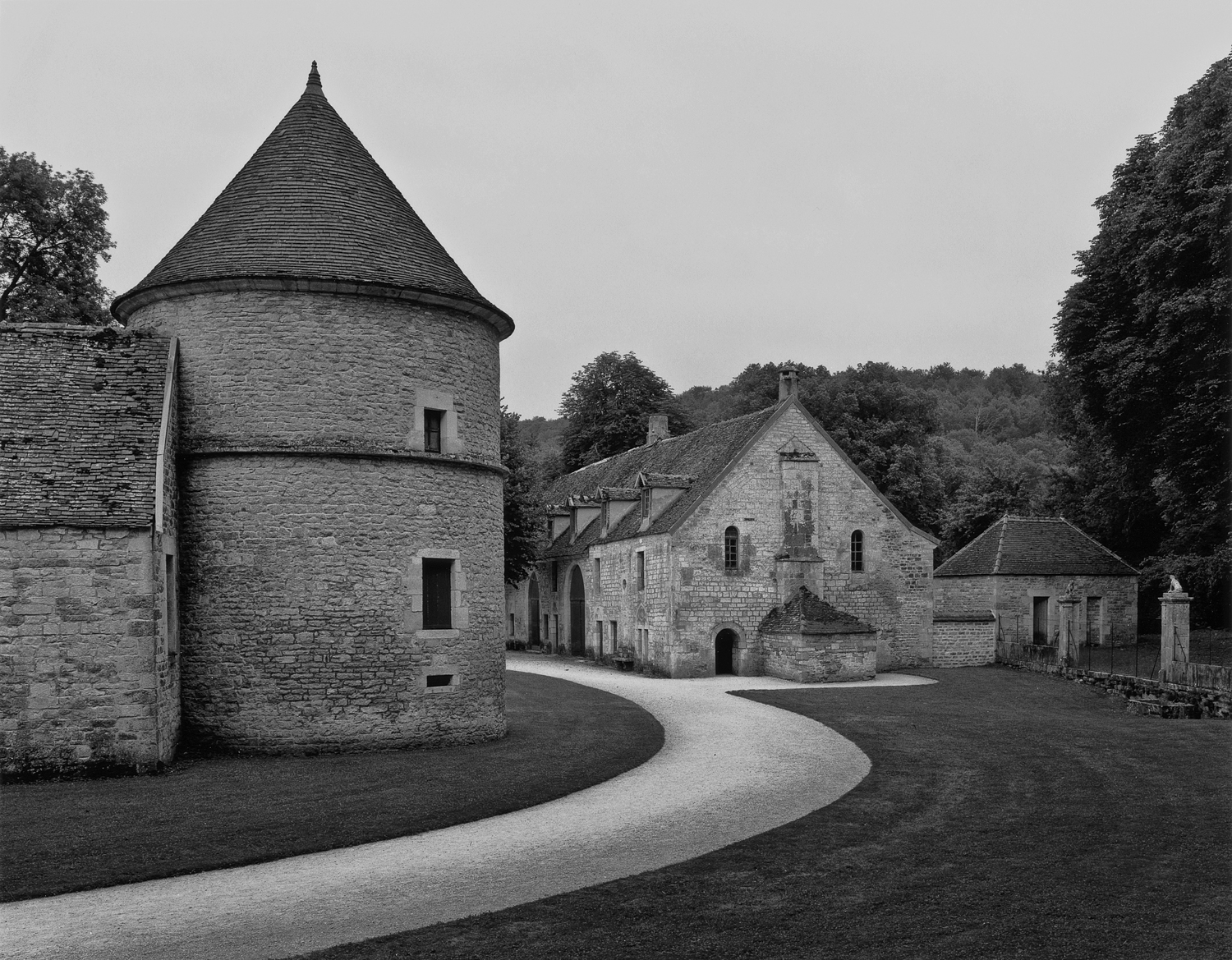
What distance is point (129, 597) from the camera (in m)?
14.6

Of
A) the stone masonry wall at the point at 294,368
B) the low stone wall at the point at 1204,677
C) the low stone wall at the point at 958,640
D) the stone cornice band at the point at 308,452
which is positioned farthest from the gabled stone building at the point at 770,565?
the stone masonry wall at the point at 294,368

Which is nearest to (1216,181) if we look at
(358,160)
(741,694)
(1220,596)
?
(1220,596)

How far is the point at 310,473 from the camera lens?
1703 cm

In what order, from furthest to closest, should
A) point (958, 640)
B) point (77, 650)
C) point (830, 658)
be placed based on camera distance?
point (958, 640) → point (830, 658) → point (77, 650)

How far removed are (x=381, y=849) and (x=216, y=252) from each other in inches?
419

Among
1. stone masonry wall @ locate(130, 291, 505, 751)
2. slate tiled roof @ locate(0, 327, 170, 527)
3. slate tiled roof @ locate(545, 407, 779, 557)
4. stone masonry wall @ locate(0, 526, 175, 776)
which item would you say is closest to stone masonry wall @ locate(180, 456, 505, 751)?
stone masonry wall @ locate(130, 291, 505, 751)

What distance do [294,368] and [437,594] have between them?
4357 millimetres

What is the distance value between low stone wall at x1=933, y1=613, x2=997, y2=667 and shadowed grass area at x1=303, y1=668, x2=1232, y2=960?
17.3 metres

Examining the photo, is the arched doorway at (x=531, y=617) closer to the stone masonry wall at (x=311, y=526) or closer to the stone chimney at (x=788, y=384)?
the stone chimney at (x=788, y=384)

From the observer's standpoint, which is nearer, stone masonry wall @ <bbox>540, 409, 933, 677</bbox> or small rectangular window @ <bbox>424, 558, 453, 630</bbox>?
small rectangular window @ <bbox>424, 558, 453, 630</bbox>

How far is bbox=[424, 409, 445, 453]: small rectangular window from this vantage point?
18.2m

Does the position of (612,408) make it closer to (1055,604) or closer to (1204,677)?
(1055,604)

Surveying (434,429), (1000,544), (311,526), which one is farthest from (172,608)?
(1000,544)

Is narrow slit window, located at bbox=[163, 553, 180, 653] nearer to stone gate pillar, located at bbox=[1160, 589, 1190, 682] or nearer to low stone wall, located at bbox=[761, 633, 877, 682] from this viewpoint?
low stone wall, located at bbox=[761, 633, 877, 682]
